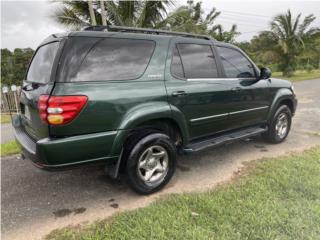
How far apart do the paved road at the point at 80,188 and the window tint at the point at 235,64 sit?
55.2 inches

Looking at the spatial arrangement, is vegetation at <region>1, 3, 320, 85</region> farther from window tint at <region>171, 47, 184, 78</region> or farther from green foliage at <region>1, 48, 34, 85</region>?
window tint at <region>171, 47, 184, 78</region>

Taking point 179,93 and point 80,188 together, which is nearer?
point 179,93

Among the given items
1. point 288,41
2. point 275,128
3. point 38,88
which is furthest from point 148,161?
point 288,41

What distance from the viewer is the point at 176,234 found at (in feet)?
8.36

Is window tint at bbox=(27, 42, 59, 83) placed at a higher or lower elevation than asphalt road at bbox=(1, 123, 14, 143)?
higher

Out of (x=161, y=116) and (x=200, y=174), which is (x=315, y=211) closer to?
(x=200, y=174)

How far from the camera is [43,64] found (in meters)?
3.20

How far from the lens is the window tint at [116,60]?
2862 mm

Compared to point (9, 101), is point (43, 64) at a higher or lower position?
higher

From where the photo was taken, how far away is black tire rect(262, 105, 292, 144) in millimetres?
5113

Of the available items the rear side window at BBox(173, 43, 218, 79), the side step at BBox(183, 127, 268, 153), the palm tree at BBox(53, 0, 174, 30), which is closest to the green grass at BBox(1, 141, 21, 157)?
the side step at BBox(183, 127, 268, 153)

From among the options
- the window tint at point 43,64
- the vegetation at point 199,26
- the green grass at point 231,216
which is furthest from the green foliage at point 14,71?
the green grass at point 231,216

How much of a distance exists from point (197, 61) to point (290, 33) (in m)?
22.7

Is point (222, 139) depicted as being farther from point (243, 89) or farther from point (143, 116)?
point (143, 116)
